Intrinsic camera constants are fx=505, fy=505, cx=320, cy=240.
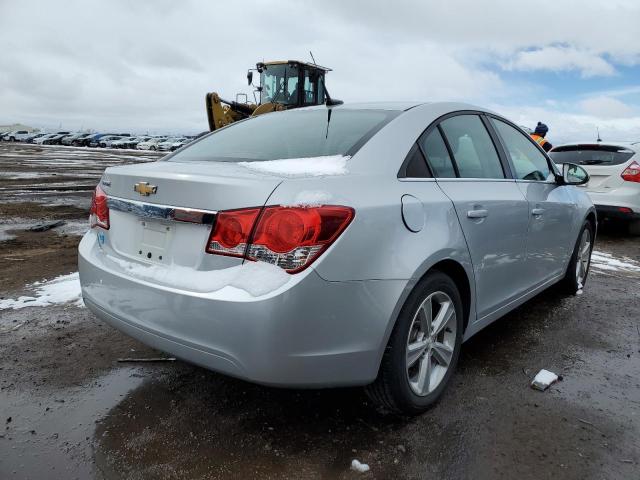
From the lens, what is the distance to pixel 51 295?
13.3 feet

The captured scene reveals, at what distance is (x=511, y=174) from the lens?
10.8ft

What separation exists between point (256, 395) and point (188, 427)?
0.41m

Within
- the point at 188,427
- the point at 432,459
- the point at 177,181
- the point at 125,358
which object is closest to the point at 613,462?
the point at 432,459

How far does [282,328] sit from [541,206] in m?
2.38

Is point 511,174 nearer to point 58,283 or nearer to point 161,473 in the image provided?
point 161,473

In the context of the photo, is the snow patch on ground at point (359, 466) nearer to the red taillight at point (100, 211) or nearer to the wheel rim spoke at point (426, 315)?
the wheel rim spoke at point (426, 315)

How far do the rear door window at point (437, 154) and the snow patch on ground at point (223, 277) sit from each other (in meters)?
1.11

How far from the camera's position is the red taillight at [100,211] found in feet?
8.37

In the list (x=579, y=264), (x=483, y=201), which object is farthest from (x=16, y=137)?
(x=483, y=201)

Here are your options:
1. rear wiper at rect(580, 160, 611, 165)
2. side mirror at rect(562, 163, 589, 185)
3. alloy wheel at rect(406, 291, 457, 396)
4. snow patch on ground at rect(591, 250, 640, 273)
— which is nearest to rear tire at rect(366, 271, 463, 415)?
alloy wheel at rect(406, 291, 457, 396)

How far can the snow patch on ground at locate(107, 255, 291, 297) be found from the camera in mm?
1873

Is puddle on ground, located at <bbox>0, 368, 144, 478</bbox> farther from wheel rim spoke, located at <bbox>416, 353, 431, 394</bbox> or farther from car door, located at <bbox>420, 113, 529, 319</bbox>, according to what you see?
car door, located at <bbox>420, 113, 529, 319</bbox>

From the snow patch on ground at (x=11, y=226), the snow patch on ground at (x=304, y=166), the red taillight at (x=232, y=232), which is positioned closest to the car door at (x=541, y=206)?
the snow patch on ground at (x=304, y=166)

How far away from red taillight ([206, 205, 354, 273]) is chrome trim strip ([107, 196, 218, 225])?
114 mm
